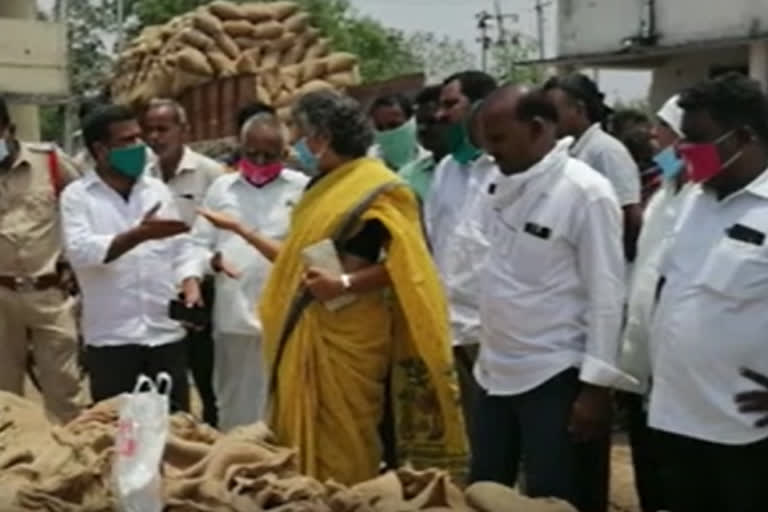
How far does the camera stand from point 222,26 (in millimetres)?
13383

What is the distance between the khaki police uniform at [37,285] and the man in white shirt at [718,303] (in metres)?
3.08

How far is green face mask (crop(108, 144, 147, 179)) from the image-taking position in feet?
19.6

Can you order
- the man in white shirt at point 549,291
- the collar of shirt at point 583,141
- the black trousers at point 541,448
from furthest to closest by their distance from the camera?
the collar of shirt at point 583,141, the black trousers at point 541,448, the man in white shirt at point 549,291

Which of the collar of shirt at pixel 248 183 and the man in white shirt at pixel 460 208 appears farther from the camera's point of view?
the collar of shirt at pixel 248 183

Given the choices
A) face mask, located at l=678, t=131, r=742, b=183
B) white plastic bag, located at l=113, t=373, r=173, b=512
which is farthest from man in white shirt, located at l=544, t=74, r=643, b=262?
white plastic bag, located at l=113, t=373, r=173, b=512

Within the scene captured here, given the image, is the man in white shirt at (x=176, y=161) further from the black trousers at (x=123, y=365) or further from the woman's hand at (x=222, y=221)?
the woman's hand at (x=222, y=221)

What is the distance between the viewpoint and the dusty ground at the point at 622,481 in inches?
251

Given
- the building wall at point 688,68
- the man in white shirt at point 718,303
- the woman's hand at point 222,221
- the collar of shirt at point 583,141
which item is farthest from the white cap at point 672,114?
the building wall at point 688,68

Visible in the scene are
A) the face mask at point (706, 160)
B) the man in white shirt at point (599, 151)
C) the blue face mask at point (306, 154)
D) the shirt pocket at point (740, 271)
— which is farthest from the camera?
the man in white shirt at point (599, 151)

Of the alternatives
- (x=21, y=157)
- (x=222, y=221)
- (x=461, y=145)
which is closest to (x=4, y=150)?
A: (x=21, y=157)

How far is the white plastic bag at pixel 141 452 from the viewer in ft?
13.8

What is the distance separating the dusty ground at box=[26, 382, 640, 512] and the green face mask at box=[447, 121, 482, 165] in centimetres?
145

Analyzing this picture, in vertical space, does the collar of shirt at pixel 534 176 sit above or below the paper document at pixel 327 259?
above

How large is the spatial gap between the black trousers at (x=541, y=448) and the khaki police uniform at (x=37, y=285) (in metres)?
2.30
